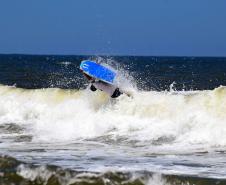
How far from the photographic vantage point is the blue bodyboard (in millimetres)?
22688

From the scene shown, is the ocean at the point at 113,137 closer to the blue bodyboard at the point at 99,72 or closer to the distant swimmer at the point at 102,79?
the distant swimmer at the point at 102,79

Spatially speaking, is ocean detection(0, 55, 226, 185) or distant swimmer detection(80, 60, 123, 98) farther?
distant swimmer detection(80, 60, 123, 98)

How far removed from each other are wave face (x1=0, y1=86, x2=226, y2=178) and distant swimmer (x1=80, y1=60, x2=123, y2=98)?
0.47 metres

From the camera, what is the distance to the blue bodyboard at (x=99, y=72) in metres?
22.7

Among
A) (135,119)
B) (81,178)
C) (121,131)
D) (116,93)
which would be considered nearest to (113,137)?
(121,131)

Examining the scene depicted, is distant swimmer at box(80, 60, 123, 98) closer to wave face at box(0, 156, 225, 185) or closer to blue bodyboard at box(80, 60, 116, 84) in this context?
blue bodyboard at box(80, 60, 116, 84)

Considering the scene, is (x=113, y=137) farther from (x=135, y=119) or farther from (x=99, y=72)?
(x=99, y=72)

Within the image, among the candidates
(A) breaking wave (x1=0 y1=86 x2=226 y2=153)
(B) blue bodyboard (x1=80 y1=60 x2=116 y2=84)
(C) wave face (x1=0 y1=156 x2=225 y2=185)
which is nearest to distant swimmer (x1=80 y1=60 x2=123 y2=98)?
(B) blue bodyboard (x1=80 y1=60 x2=116 y2=84)

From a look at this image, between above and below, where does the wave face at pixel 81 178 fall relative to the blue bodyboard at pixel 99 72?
below

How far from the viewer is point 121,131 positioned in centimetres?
2000

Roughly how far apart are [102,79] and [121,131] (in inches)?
130

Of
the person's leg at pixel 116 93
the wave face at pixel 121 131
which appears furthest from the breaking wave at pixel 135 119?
the person's leg at pixel 116 93

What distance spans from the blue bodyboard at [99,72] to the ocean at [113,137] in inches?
38.1

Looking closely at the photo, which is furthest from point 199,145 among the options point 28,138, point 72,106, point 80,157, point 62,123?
point 72,106
